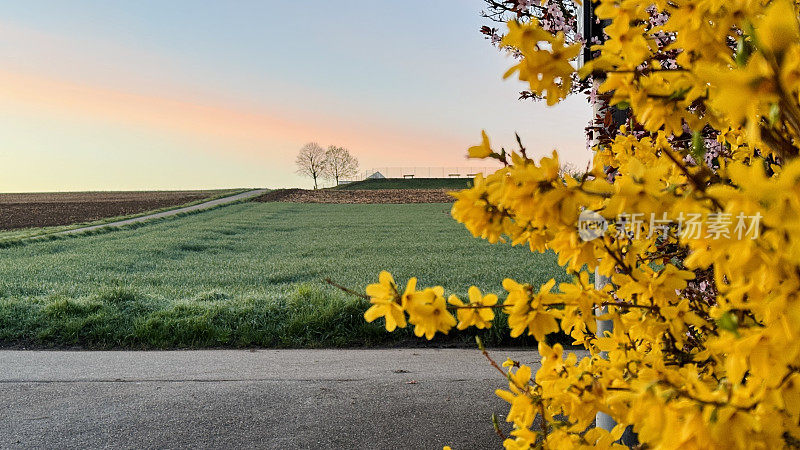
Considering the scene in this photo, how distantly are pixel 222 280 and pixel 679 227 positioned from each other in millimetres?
8570

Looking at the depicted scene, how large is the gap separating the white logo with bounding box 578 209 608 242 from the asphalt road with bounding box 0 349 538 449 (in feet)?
7.20

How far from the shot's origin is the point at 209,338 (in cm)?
549

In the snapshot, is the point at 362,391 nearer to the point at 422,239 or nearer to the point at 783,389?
the point at 783,389

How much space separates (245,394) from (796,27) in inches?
141

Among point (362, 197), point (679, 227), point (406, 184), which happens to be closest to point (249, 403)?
point (679, 227)

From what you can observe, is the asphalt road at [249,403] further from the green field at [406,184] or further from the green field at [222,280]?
the green field at [406,184]

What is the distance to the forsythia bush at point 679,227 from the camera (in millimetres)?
830

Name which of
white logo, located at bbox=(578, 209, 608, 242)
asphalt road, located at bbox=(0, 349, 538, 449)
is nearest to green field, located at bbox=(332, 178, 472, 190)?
asphalt road, located at bbox=(0, 349, 538, 449)

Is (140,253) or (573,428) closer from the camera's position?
(573,428)

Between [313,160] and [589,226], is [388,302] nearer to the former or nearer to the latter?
[589,226]

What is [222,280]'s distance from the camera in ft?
29.8

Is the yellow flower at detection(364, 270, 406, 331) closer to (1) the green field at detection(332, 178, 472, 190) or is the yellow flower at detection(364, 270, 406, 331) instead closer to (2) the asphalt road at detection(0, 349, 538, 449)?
(2) the asphalt road at detection(0, 349, 538, 449)

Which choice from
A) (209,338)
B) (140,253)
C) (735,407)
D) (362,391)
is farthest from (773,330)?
(140,253)

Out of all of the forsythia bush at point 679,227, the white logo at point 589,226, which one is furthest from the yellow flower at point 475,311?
the white logo at point 589,226
